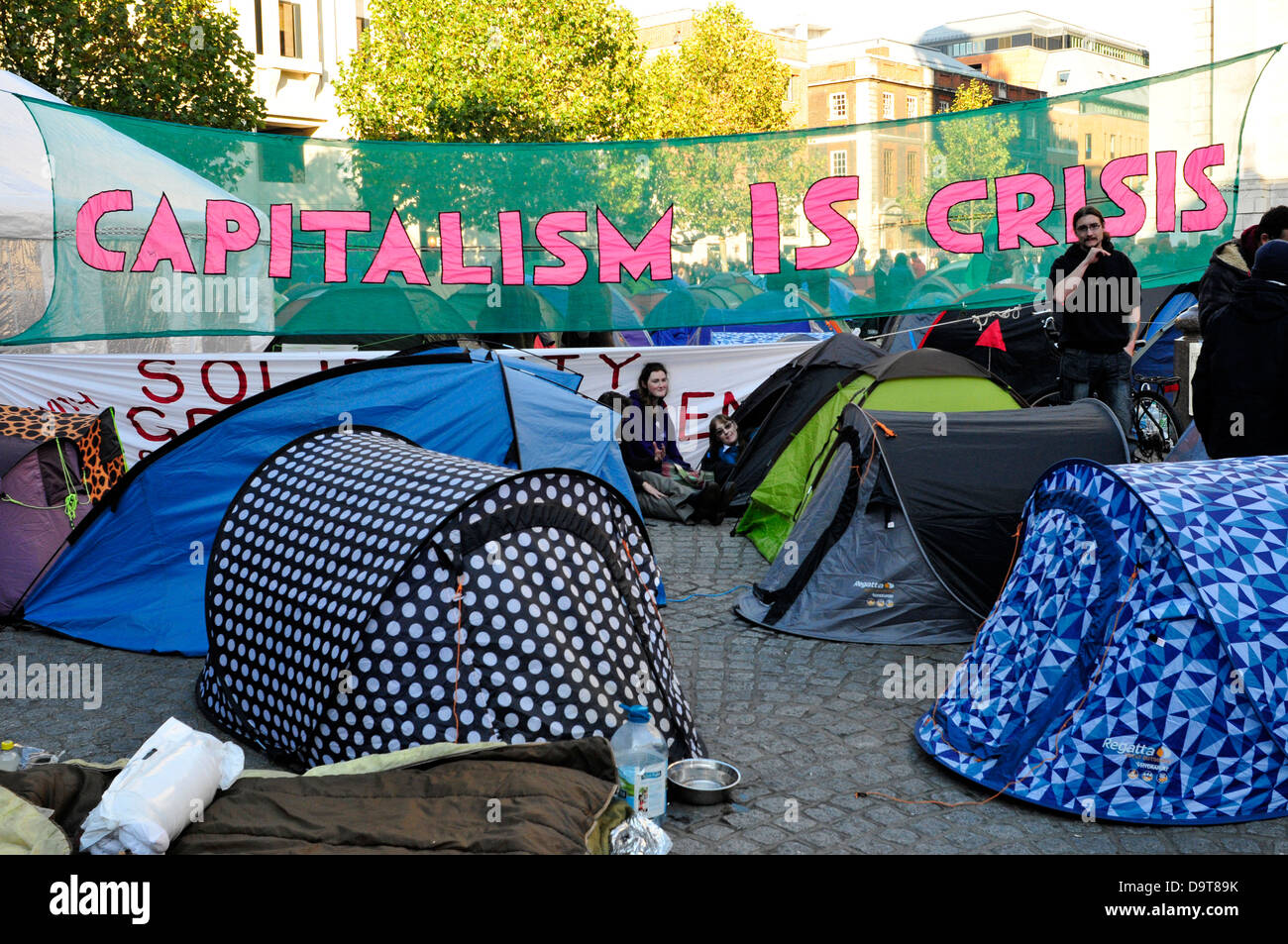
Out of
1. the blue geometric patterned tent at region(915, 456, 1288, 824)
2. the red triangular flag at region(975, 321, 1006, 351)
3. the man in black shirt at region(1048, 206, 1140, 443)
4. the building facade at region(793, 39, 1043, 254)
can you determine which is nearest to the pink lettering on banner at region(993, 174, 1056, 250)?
the man in black shirt at region(1048, 206, 1140, 443)

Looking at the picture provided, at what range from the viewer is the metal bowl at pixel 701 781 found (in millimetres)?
4043

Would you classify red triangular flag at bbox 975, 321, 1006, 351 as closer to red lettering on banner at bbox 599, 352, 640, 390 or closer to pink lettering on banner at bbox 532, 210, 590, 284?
red lettering on banner at bbox 599, 352, 640, 390

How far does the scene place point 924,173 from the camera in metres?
8.77

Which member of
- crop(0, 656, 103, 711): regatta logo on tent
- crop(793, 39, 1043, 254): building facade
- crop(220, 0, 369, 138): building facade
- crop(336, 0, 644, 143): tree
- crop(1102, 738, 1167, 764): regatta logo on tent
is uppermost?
crop(793, 39, 1043, 254): building facade

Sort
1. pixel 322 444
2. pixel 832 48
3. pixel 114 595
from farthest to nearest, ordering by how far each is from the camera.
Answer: pixel 832 48 < pixel 114 595 < pixel 322 444

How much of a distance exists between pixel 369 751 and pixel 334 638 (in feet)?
1.37

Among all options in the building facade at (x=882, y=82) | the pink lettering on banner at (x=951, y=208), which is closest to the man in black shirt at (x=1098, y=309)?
the pink lettering on banner at (x=951, y=208)

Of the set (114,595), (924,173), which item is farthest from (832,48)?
(114,595)

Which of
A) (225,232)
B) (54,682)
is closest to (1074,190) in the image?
(225,232)

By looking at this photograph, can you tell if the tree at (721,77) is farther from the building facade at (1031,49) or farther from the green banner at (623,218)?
the building facade at (1031,49)

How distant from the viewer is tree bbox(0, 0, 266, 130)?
15.3 m

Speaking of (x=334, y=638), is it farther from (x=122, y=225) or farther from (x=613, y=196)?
(x=613, y=196)

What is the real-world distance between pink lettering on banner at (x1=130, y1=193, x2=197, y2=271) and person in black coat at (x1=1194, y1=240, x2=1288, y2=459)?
665 centimetres

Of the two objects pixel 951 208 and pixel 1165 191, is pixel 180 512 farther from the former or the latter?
pixel 1165 191
